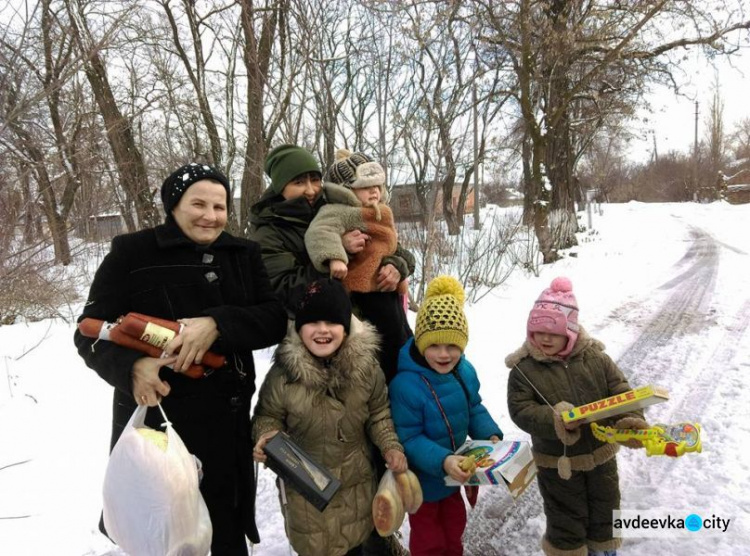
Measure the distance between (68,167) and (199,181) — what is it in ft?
15.4

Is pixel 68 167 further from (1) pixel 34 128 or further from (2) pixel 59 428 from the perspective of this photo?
(2) pixel 59 428

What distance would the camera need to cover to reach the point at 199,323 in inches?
69.9

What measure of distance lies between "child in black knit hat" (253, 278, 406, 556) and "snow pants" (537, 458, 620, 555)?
959 millimetres

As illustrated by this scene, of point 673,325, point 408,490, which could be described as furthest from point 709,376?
point 408,490

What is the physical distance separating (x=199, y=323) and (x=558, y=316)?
169cm

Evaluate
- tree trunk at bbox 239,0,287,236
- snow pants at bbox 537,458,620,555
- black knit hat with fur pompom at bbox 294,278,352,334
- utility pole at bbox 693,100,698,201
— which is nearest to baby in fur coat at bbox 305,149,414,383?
black knit hat with fur pompom at bbox 294,278,352,334

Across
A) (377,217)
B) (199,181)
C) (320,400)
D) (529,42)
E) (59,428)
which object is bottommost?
(59,428)

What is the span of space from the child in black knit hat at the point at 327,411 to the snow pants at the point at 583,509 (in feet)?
3.15

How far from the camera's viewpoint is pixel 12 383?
4.64 meters

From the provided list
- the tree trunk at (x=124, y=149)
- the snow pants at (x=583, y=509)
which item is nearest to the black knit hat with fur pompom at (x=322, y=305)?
the snow pants at (x=583, y=509)

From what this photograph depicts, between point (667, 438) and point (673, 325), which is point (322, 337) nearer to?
point (667, 438)

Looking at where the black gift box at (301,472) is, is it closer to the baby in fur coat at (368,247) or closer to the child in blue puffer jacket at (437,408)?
the child in blue puffer jacket at (437,408)

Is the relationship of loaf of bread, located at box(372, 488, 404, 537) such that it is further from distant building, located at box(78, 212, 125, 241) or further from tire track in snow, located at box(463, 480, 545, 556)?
distant building, located at box(78, 212, 125, 241)

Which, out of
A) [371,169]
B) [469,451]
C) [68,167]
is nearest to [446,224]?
[68,167]
